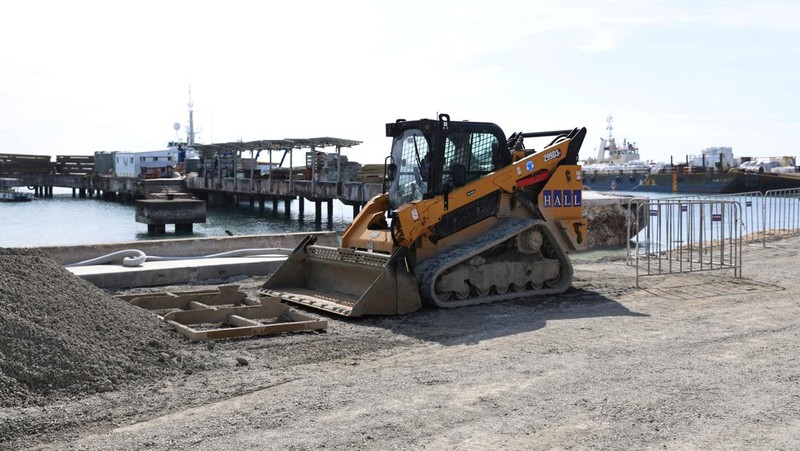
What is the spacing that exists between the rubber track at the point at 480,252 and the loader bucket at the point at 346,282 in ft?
0.74

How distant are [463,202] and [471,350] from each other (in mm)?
3304

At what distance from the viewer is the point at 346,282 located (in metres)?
11.4

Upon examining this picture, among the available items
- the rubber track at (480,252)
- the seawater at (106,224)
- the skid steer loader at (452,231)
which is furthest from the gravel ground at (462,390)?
the seawater at (106,224)

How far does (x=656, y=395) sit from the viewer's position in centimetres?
670

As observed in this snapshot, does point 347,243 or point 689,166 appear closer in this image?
point 347,243

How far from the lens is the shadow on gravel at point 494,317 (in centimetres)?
937

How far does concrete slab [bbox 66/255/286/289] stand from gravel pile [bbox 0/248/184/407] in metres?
3.58

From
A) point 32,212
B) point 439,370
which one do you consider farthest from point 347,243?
point 32,212

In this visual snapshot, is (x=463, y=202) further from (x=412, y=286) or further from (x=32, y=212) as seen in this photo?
(x=32, y=212)

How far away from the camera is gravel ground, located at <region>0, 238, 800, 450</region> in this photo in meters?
5.71

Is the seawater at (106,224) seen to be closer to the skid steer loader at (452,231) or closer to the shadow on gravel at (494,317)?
the skid steer loader at (452,231)

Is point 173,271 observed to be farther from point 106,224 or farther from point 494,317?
point 106,224

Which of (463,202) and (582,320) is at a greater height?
(463,202)

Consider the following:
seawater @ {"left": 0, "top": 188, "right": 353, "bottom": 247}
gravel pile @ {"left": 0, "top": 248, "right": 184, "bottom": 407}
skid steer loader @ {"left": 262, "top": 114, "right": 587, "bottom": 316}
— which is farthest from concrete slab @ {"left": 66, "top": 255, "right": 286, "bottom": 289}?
seawater @ {"left": 0, "top": 188, "right": 353, "bottom": 247}
